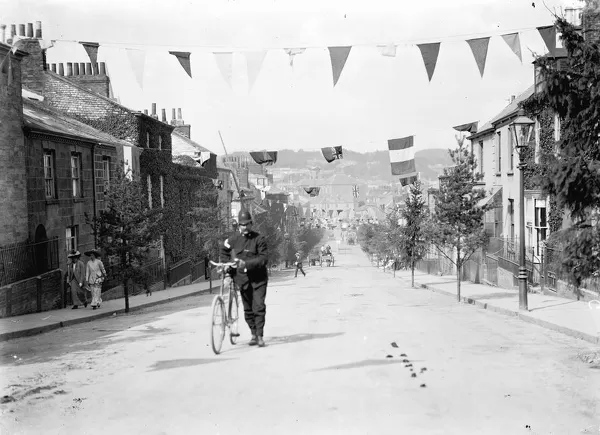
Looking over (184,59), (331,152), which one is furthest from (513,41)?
(331,152)

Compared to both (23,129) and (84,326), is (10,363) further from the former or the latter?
(23,129)

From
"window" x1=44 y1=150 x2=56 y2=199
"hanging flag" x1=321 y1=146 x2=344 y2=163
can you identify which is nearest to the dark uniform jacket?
"window" x1=44 y1=150 x2=56 y2=199

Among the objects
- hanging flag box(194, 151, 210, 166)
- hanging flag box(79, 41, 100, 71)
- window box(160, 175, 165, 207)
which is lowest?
window box(160, 175, 165, 207)

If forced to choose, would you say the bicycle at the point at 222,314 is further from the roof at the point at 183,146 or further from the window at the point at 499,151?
the roof at the point at 183,146

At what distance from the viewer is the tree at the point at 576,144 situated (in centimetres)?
899

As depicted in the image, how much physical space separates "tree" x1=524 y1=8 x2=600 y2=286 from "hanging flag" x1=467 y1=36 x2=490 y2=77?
4.72 meters

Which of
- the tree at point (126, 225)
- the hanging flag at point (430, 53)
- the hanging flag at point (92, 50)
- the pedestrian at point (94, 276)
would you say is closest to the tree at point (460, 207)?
the hanging flag at point (430, 53)

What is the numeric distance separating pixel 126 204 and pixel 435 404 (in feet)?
47.6

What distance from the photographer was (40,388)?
7.46m

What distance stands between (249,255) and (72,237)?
54.7 feet

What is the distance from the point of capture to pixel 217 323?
9.14 meters

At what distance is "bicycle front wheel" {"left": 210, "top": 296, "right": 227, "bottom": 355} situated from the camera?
897cm

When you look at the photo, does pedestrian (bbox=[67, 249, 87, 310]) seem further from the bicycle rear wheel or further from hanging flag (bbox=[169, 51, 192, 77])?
the bicycle rear wheel

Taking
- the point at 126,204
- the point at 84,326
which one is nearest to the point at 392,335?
the point at 84,326
